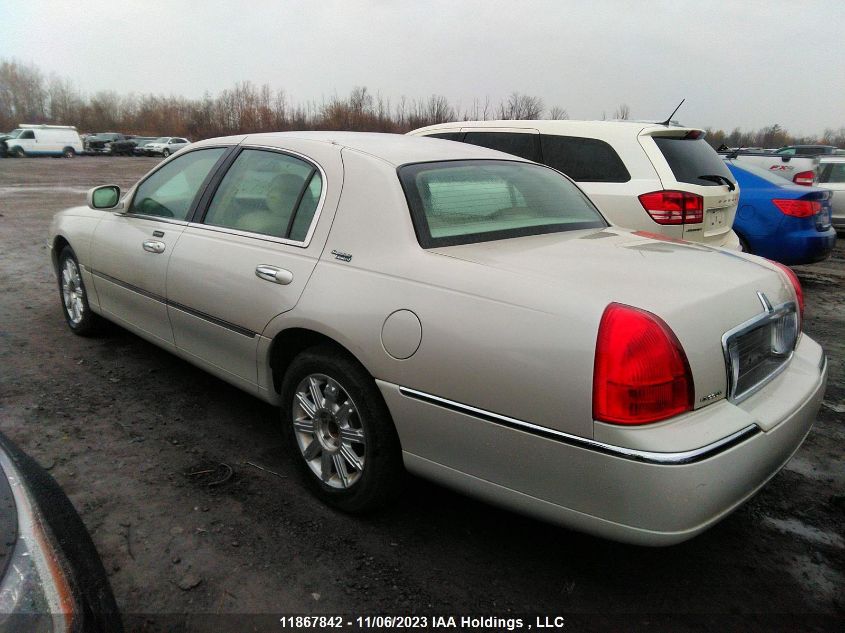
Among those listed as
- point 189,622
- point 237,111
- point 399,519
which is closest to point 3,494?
point 189,622

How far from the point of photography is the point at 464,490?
89.2 inches

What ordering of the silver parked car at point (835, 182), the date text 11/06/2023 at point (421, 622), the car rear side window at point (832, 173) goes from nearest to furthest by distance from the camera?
the date text 11/06/2023 at point (421, 622)
the silver parked car at point (835, 182)
the car rear side window at point (832, 173)

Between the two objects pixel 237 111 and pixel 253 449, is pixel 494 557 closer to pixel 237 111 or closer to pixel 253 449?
pixel 253 449

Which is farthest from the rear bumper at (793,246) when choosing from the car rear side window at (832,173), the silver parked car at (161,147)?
the silver parked car at (161,147)

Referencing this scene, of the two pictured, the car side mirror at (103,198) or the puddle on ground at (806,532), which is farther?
the car side mirror at (103,198)

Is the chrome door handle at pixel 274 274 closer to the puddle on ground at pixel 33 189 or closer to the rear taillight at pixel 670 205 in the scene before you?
the rear taillight at pixel 670 205

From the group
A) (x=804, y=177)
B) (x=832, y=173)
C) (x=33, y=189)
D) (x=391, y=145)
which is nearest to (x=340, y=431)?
(x=391, y=145)

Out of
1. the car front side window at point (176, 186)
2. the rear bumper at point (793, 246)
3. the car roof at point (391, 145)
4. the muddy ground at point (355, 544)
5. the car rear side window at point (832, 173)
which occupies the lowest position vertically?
the muddy ground at point (355, 544)

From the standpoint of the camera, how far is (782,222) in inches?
259

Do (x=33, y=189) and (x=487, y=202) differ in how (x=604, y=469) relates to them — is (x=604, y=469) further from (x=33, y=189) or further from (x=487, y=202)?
(x=33, y=189)

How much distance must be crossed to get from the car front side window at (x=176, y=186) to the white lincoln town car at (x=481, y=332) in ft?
0.23

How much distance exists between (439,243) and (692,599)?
1.63 metres

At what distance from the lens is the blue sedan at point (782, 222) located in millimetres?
6574

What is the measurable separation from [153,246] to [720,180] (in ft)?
15.1
